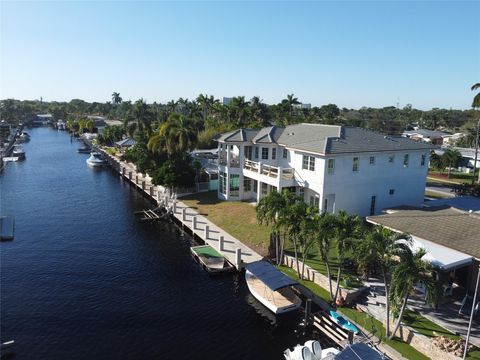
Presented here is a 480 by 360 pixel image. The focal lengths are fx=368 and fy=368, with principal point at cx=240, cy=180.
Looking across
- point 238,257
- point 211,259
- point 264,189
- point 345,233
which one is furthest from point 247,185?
point 345,233

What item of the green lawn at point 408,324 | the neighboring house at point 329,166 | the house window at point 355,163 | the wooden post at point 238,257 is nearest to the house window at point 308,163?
the neighboring house at point 329,166

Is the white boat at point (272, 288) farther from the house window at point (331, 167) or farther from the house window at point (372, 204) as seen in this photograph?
the house window at point (372, 204)

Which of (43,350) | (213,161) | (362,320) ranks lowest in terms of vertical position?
(43,350)

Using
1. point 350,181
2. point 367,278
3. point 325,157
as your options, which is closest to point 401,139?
point 350,181

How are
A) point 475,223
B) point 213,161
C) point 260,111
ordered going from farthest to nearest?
point 260,111, point 213,161, point 475,223

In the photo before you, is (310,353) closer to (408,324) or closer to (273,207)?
(408,324)

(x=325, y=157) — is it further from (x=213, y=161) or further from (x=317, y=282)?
(x=213, y=161)
